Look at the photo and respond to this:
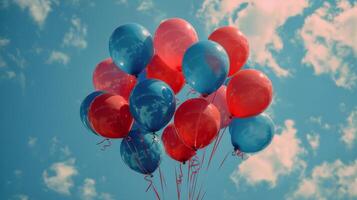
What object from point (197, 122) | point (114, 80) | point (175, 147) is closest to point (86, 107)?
point (114, 80)

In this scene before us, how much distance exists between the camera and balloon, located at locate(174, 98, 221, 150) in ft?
27.0

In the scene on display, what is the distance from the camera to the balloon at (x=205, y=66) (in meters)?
8.12

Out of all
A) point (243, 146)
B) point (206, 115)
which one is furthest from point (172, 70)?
point (243, 146)

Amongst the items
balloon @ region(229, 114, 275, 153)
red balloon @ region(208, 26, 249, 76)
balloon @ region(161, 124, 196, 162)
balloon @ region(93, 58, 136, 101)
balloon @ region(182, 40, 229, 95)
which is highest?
balloon @ region(93, 58, 136, 101)

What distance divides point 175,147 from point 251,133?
1.74m

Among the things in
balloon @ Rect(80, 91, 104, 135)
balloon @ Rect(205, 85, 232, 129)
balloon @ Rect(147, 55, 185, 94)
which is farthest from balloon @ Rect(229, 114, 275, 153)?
balloon @ Rect(80, 91, 104, 135)

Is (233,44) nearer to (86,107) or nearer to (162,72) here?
(162,72)

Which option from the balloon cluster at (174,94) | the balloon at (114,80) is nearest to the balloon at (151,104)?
the balloon cluster at (174,94)

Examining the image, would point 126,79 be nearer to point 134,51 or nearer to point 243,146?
point 134,51

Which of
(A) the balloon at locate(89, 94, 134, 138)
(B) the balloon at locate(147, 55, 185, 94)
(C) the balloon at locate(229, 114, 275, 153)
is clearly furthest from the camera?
(B) the balloon at locate(147, 55, 185, 94)

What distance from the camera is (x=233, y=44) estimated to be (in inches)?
356

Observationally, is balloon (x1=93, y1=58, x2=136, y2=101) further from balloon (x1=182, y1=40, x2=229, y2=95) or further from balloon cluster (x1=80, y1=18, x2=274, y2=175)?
balloon (x1=182, y1=40, x2=229, y2=95)

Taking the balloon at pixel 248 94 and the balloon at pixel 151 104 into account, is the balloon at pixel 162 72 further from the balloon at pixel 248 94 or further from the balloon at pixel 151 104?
the balloon at pixel 248 94

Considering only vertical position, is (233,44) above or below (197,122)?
above
